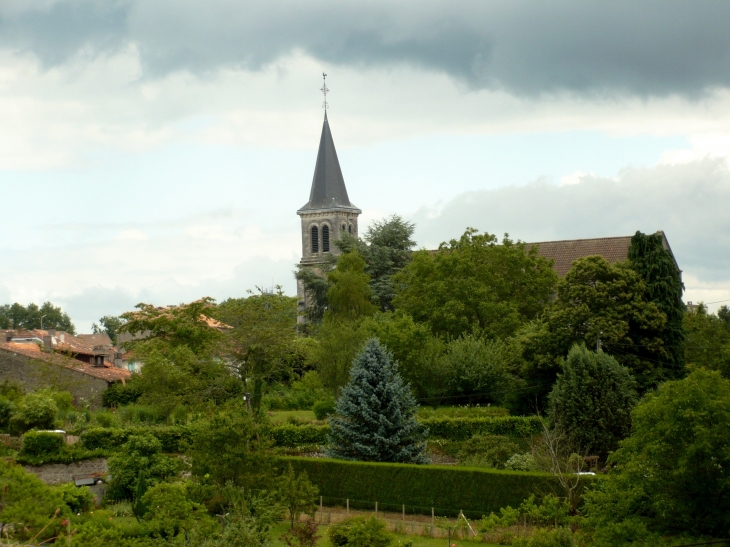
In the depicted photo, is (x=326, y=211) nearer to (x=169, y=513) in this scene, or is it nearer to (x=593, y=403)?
(x=593, y=403)

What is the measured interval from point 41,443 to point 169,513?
546 inches

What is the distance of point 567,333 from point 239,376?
16.5 metres

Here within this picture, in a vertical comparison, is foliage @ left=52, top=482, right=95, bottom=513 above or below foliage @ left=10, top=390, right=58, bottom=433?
below

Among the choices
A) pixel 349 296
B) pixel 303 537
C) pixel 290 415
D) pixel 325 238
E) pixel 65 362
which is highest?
pixel 325 238

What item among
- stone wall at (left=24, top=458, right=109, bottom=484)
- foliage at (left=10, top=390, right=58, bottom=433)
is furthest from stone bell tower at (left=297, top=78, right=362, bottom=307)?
stone wall at (left=24, top=458, right=109, bottom=484)

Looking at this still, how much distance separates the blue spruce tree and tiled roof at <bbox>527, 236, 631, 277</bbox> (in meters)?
28.7

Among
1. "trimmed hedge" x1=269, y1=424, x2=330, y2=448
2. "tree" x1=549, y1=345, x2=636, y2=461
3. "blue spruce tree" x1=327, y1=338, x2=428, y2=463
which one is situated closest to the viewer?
"blue spruce tree" x1=327, y1=338, x2=428, y2=463

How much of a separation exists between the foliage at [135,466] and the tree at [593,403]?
46.3 ft

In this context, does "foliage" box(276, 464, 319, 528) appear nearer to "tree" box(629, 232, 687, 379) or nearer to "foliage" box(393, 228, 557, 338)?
"tree" box(629, 232, 687, 379)

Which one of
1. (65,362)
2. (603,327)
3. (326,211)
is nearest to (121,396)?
(65,362)

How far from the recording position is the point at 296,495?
2694cm

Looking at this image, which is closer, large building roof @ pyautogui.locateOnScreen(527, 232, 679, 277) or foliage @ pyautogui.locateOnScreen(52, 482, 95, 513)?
foliage @ pyautogui.locateOnScreen(52, 482, 95, 513)

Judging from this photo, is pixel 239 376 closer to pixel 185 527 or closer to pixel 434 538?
pixel 434 538

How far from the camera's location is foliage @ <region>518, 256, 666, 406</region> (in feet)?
134
